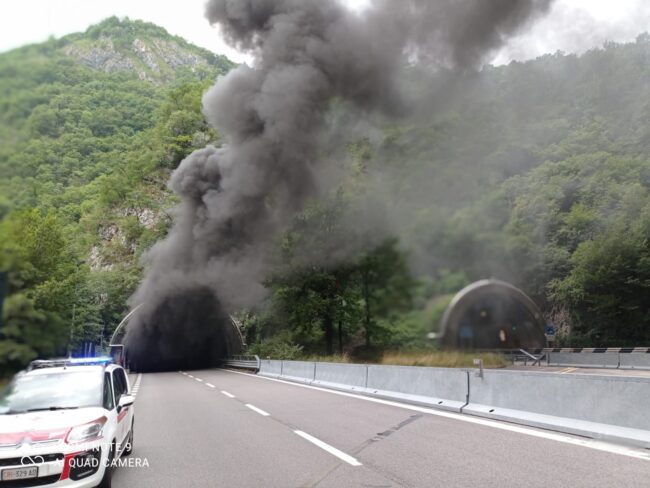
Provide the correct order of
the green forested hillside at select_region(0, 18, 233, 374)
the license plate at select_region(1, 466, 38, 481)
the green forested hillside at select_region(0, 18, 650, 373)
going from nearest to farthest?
the green forested hillside at select_region(0, 18, 233, 374), the green forested hillside at select_region(0, 18, 650, 373), the license plate at select_region(1, 466, 38, 481)

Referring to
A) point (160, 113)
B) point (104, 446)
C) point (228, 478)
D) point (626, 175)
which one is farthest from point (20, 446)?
point (160, 113)

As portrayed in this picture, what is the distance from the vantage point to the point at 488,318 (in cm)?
675

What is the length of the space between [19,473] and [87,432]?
0.56 metres

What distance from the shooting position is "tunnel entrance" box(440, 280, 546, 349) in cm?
660

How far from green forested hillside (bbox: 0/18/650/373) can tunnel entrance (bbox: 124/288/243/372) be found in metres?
2.32

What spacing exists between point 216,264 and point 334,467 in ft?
79.5

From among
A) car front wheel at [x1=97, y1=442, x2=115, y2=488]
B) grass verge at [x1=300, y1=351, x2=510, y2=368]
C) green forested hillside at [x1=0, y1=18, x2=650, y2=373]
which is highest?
green forested hillside at [x1=0, y1=18, x2=650, y2=373]

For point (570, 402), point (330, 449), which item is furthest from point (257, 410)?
point (570, 402)

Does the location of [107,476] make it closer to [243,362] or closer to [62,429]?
[62,429]

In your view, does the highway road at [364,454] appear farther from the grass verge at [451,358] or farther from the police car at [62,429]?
the grass verge at [451,358]

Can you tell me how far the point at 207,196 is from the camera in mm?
30109

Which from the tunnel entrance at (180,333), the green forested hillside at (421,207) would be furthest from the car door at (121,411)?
the tunnel entrance at (180,333)

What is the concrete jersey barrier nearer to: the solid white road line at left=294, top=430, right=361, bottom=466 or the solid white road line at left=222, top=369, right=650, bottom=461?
the solid white road line at left=222, top=369, right=650, bottom=461

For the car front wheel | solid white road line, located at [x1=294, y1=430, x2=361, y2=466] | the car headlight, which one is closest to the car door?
the car front wheel
